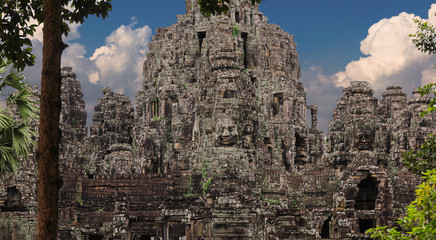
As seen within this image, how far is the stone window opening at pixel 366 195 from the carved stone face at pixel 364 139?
561 cm

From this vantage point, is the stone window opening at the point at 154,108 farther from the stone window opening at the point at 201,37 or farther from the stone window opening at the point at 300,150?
the stone window opening at the point at 300,150

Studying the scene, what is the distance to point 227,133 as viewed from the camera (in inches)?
1193

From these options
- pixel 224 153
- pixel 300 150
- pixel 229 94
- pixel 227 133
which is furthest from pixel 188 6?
pixel 224 153

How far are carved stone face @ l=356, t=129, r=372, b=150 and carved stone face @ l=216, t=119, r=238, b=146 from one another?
675 centimetres

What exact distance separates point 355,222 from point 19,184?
17233 millimetres

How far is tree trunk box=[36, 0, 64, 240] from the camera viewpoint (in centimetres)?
845

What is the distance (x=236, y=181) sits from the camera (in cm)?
2833

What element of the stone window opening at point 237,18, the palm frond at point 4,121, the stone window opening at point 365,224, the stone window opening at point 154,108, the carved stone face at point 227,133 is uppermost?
the stone window opening at point 237,18

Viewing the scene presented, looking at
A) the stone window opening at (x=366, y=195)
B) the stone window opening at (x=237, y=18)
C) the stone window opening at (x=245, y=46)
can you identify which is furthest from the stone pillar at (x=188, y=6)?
the stone window opening at (x=366, y=195)

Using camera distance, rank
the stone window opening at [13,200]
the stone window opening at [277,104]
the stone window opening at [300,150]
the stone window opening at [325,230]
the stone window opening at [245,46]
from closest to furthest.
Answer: the stone window opening at [13,200] → the stone window opening at [325,230] → the stone window opening at [277,104] → the stone window opening at [245,46] → the stone window opening at [300,150]

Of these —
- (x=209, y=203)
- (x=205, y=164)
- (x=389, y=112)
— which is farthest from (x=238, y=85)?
(x=389, y=112)

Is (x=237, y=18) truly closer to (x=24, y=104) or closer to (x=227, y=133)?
(x=227, y=133)

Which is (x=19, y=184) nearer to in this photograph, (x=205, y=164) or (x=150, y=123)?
(x=205, y=164)

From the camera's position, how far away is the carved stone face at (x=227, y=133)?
30309 millimetres
